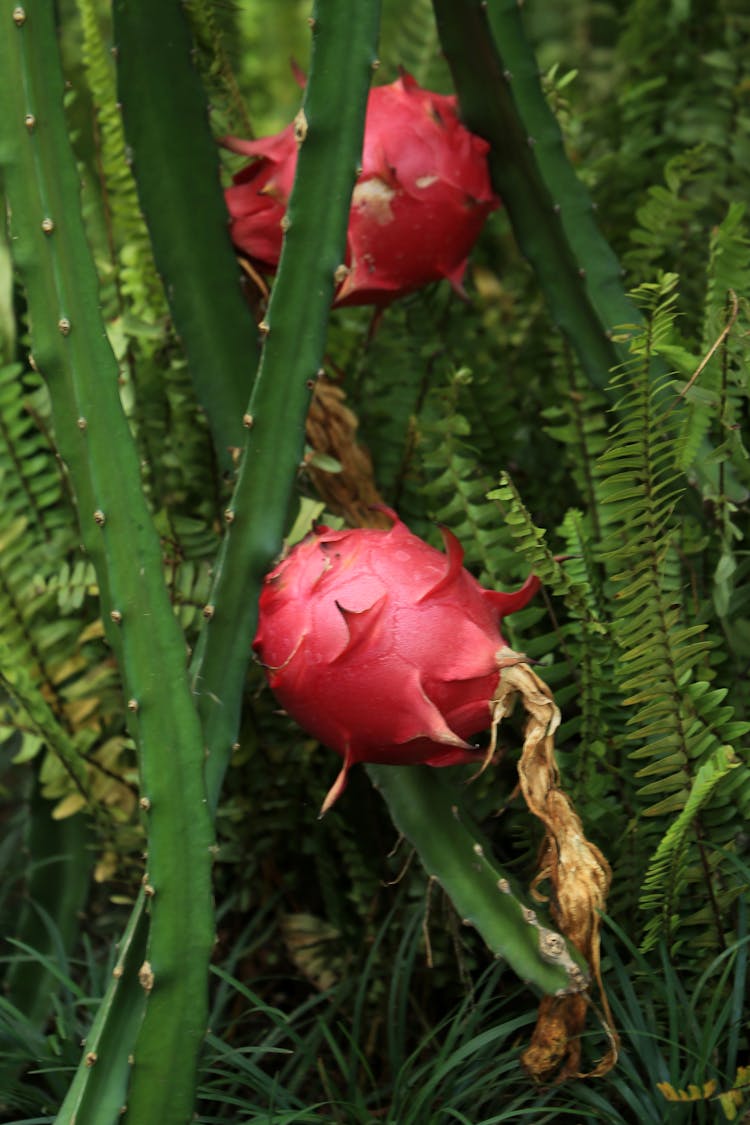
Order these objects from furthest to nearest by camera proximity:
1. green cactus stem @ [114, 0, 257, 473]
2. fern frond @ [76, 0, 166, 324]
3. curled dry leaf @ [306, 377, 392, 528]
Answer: fern frond @ [76, 0, 166, 324]
curled dry leaf @ [306, 377, 392, 528]
green cactus stem @ [114, 0, 257, 473]

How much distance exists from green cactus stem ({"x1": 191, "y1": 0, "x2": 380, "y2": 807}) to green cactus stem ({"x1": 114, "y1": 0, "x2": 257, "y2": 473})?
164 millimetres

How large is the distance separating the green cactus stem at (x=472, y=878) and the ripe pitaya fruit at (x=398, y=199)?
0.41 metres

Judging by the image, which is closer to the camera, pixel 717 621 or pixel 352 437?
pixel 717 621

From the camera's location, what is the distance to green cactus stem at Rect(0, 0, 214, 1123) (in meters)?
0.76

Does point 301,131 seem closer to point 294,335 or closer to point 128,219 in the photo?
point 294,335

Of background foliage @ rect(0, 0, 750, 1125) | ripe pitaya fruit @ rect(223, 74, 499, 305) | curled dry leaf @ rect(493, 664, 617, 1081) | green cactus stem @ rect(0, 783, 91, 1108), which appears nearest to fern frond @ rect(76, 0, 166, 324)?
background foliage @ rect(0, 0, 750, 1125)

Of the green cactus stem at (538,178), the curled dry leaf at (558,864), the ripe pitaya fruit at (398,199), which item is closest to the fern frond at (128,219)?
the ripe pitaya fruit at (398,199)

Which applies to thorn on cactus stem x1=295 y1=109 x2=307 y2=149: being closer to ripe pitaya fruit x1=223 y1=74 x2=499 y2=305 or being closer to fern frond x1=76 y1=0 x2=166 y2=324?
ripe pitaya fruit x1=223 y1=74 x2=499 y2=305

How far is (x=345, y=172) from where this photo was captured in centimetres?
89

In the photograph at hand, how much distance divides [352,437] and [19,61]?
0.44 m

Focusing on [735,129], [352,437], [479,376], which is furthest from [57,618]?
[735,129]

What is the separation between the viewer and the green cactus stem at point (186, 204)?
100cm

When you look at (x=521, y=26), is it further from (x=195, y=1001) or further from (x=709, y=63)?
(x=195, y=1001)

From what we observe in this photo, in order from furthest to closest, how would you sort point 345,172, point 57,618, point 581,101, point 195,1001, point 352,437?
point 581,101
point 57,618
point 352,437
point 345,172
point 195,1001
